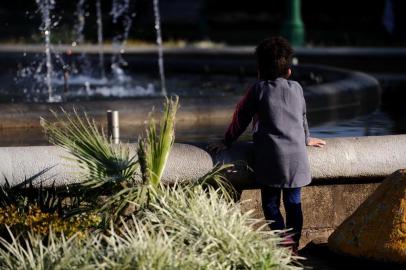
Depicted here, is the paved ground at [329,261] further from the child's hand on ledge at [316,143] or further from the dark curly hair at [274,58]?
the dark curly hair at [274,58]

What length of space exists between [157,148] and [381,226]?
136cm

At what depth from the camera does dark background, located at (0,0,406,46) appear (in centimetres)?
2950

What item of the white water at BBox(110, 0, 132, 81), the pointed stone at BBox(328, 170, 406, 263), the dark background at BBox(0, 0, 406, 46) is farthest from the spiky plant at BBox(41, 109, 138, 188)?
the dark background at BBox(0, 0, 406, 46)

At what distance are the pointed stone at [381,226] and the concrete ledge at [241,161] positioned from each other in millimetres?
421

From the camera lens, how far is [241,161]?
21.7ft

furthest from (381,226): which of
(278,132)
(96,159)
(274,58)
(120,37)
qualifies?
(120,37)

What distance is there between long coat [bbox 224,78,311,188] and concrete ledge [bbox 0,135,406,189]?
24 cm

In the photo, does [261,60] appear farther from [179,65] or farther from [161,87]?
[179,65]

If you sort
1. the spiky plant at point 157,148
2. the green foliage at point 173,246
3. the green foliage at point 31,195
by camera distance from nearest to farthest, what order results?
the green foliage at point 173,246, the spiky plant at point 157,148, the green foliage at point 31,195

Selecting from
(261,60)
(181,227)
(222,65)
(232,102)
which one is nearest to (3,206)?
(181,227)

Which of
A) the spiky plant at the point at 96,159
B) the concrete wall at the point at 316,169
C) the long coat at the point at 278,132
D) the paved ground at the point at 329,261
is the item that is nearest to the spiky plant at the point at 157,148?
the spiky plant at the point at 96,159

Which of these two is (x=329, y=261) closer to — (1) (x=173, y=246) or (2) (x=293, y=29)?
(1) (x=173, y=246)

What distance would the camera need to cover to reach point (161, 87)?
635 inches

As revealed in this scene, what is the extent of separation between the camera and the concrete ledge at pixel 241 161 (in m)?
6.48
